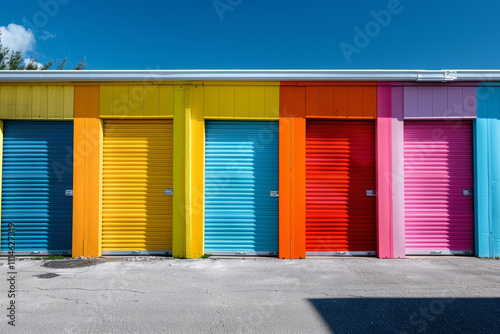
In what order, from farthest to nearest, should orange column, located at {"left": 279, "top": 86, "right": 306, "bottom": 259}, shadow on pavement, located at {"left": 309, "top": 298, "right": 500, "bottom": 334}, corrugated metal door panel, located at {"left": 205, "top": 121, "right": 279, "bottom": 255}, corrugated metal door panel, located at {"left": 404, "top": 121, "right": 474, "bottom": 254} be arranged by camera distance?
corrugated metal door panel, located at {"left": 404, "top": 121, "right": 474, "bottom": 254} → corrugated metal door panel, located at {"left": 205, "top": 121, "right": 279, "bottom": 255} → orange column, located at {"left": 279, "top": 86, "right": 306, "bottom": 259} → shadow on pavement, located at {"left": 309, "top": 298, "right": 500, "bottom": 334}

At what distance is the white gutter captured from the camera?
23.9ft

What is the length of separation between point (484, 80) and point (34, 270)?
11.1 metres

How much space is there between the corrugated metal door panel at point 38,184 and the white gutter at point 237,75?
112cm

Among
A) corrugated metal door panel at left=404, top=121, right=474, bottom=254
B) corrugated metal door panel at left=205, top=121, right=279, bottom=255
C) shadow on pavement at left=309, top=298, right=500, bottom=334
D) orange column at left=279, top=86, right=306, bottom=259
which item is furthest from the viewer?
corrugated metal door panel at left=404, top=121, right=474, bottom=254

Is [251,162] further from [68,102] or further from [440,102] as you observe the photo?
[440,102]

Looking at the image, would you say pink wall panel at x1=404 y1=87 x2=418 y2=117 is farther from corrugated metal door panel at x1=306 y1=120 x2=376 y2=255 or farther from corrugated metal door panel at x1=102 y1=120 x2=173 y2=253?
corrugated metal door panel at x1=102 y1=120 x2=173 y2=253

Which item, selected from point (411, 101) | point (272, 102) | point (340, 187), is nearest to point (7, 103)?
point (272, 102)

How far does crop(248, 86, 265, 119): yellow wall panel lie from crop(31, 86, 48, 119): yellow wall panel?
5026 millimetres

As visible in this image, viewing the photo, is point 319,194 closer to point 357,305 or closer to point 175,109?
point 357,305

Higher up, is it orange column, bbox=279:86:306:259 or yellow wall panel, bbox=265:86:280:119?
yellow wall panel, bbox=265:86:280:119

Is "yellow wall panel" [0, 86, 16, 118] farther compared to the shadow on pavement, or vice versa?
"yellow wall panel" [0, 86, 16, 118]

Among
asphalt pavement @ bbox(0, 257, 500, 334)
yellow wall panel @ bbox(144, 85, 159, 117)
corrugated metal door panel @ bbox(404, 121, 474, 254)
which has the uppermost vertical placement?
yellow wall panel @ bbox(144, 85, 159, 117)

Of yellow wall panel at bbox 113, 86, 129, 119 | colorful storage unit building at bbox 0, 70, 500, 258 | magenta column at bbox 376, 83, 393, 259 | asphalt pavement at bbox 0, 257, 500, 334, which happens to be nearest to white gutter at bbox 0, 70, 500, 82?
colorful storage unit building at bbox 0, 70, 500, 258

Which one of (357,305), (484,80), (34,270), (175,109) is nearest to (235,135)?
(175,109)
